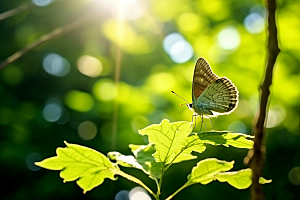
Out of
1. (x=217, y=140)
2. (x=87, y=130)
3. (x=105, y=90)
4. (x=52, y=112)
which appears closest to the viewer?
(x=217, y=140)

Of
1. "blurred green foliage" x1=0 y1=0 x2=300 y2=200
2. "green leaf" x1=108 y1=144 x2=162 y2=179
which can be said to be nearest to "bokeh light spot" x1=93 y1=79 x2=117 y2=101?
"blurred green foliage" x1=0 y1=0 x2=300 y2=200

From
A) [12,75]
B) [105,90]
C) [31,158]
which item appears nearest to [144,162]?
[105,90]

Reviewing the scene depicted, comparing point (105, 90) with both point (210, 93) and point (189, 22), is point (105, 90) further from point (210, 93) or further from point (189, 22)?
point (210, 93)

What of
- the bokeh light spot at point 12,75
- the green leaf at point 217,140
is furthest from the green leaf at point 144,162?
the bokeh light spot at point 12,75

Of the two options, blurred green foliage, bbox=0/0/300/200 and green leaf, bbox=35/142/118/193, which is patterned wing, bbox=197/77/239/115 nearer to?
green leaf, bbox=35/142/118/193

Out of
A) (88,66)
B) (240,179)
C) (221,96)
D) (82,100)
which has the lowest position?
(240,179)

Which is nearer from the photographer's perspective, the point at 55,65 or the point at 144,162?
the point at 144,162

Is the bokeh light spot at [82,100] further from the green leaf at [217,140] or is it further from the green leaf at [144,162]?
the green leaf at [217,140]

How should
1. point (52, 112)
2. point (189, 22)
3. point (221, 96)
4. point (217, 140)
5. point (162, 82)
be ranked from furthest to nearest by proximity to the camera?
point (52, 112), point (189, 22), point (162, 82), point (221, 96), point (217, 140)
